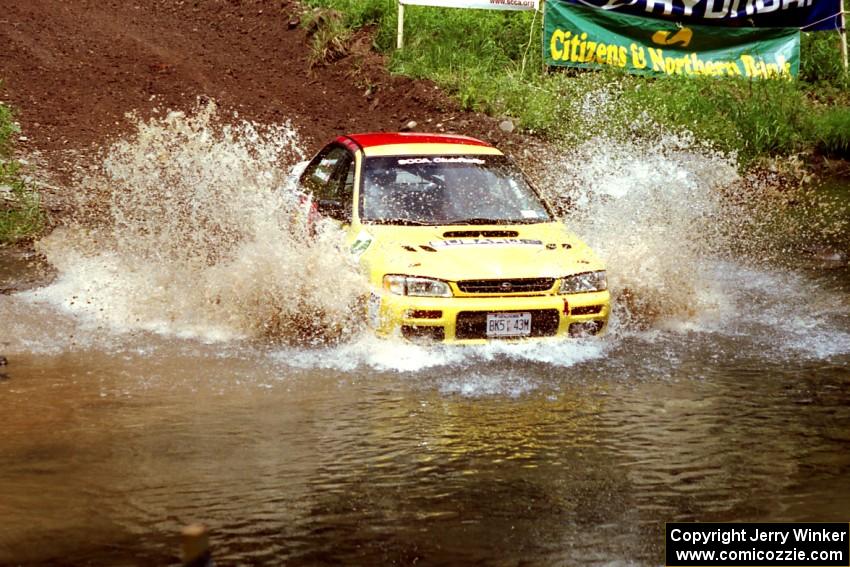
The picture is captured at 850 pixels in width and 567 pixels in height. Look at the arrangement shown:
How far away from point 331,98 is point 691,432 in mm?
12643

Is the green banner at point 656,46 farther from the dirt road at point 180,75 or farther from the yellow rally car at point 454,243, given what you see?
the yellow rally car at point 454,243

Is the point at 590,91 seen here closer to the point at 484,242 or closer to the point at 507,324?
the point at 484,242

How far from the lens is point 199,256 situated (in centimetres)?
1095

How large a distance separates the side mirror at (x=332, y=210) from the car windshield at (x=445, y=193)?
0.55 ft

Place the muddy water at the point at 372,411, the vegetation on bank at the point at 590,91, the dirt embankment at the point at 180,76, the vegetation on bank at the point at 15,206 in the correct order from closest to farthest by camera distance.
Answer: the muddy water at the point at 372,411 < the vegetation on bank at the point at 15,206 < the vegetation on bank at the point at 590,91 < the dirt embankment at the point at 180,76

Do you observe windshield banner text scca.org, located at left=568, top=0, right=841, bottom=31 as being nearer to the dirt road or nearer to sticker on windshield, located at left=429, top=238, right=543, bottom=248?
the dirt road

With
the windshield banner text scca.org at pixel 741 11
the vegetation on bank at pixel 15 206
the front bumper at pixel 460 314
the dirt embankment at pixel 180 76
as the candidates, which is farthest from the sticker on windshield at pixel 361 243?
the windshield banner text scca.org at pixel 741 11

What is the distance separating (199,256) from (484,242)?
3191 mm

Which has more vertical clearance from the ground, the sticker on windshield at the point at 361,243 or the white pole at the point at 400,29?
the white pole at the point at 400,29

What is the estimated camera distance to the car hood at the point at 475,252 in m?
8.42

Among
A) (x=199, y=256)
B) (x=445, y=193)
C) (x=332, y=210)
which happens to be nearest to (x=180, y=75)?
(x=199, y=256)

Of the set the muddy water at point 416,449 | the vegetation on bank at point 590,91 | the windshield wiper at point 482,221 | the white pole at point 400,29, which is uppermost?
the white pole at point 400,29

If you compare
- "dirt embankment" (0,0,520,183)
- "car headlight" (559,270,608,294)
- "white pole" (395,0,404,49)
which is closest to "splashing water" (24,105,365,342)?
"car headlight" (559,270,608,294)

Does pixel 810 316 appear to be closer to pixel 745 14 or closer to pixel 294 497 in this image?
pixel 294 497
